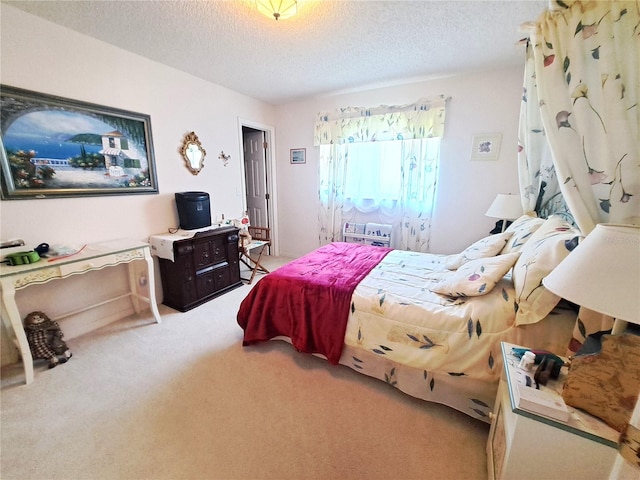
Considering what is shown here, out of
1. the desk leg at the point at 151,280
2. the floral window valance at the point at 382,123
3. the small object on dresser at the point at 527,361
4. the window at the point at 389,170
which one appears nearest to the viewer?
the small object on dresser at the point at 527,361

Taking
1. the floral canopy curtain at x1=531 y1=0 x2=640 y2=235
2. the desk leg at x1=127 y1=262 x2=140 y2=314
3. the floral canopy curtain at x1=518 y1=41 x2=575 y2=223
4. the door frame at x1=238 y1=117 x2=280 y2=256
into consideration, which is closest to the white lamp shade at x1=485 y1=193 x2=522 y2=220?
the floral canopy curtain at x1=518 y1=41 x2=575 y2=223

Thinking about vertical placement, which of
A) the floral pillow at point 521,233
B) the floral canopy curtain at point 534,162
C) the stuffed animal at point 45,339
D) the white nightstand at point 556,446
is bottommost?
the stuffed animal at point 45,339

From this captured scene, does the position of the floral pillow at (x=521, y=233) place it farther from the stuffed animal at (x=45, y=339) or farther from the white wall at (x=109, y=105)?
the stuffed animal at (x=45, y=339)

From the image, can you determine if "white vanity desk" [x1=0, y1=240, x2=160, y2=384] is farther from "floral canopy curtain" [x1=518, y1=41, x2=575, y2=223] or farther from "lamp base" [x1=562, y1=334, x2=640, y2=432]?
"floral canopy curtain" [x1=518, y1=41, x2=575, y2=223]

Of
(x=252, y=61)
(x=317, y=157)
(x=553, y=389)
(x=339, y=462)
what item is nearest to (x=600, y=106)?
(x=553, y=389)

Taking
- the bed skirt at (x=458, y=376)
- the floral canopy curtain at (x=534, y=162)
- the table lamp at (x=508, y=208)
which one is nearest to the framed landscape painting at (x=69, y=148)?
the bed skirt at (x=458, y=376)

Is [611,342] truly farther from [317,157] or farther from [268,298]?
[317,157]

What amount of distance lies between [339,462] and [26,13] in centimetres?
360

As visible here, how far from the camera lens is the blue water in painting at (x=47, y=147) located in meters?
1.87

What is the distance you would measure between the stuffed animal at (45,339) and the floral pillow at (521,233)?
3.40 m

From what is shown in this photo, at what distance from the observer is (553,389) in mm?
966

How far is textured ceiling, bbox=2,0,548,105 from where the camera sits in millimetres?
1801

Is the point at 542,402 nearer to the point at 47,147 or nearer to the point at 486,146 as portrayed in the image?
the point at 486,146

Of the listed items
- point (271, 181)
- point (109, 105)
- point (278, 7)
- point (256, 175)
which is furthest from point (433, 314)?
point (256, 175)
